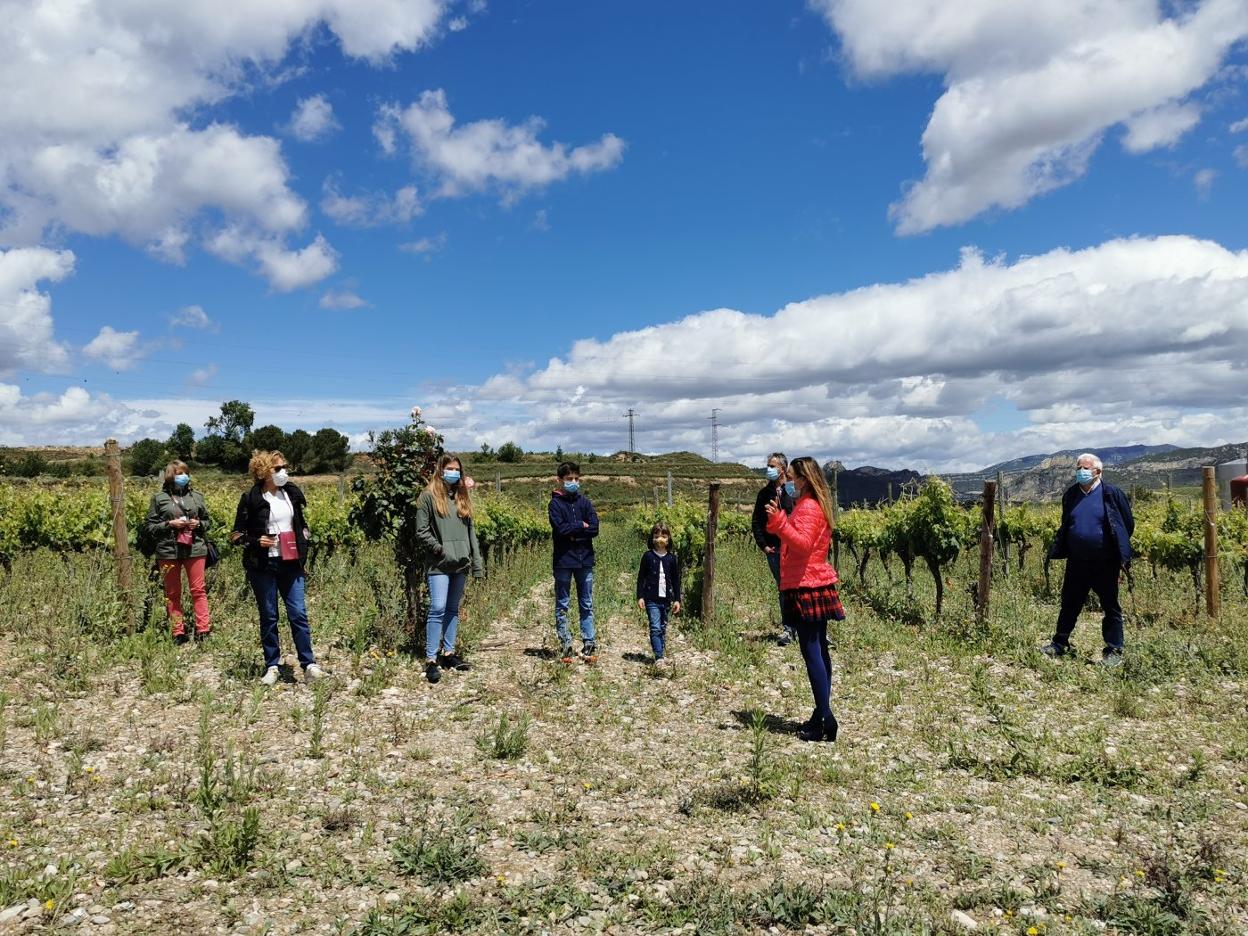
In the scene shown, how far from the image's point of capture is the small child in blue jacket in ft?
27.7

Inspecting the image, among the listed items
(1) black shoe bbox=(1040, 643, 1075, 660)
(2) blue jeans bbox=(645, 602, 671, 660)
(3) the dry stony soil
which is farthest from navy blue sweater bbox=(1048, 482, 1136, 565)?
(2) blue jeans bbox=(645, 602, 671, 660)

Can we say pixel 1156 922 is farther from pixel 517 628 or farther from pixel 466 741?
pixel 517 628

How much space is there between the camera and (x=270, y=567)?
707 cm

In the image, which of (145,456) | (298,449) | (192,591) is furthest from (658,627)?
(298,449)

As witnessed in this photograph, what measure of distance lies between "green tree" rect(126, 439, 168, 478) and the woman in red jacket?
5723 cm

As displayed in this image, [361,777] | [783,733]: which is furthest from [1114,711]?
[361,777]

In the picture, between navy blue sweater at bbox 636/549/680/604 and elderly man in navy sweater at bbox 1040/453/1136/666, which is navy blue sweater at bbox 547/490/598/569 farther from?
elderly man in navy sweater at bbox 1040/453/1136/666

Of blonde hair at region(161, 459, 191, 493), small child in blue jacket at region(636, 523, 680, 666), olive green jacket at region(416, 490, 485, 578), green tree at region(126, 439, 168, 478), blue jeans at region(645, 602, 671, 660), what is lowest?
blue jeans at region(645, 602, 671, 660)

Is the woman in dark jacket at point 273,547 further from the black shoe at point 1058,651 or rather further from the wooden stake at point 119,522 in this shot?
the black shoe at point 1058,651

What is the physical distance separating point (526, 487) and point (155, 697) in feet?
170

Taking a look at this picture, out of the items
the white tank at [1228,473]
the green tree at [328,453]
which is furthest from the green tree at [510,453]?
the white tank at [1228,473]

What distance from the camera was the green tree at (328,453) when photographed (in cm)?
6744

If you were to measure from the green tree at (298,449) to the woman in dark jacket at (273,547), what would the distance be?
6193 cm

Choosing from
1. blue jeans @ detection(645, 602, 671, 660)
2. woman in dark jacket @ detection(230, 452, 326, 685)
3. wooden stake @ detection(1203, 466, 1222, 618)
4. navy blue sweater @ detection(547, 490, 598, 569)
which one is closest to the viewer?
woman in dark jacket @ detection(230, 452, 326, 685)
